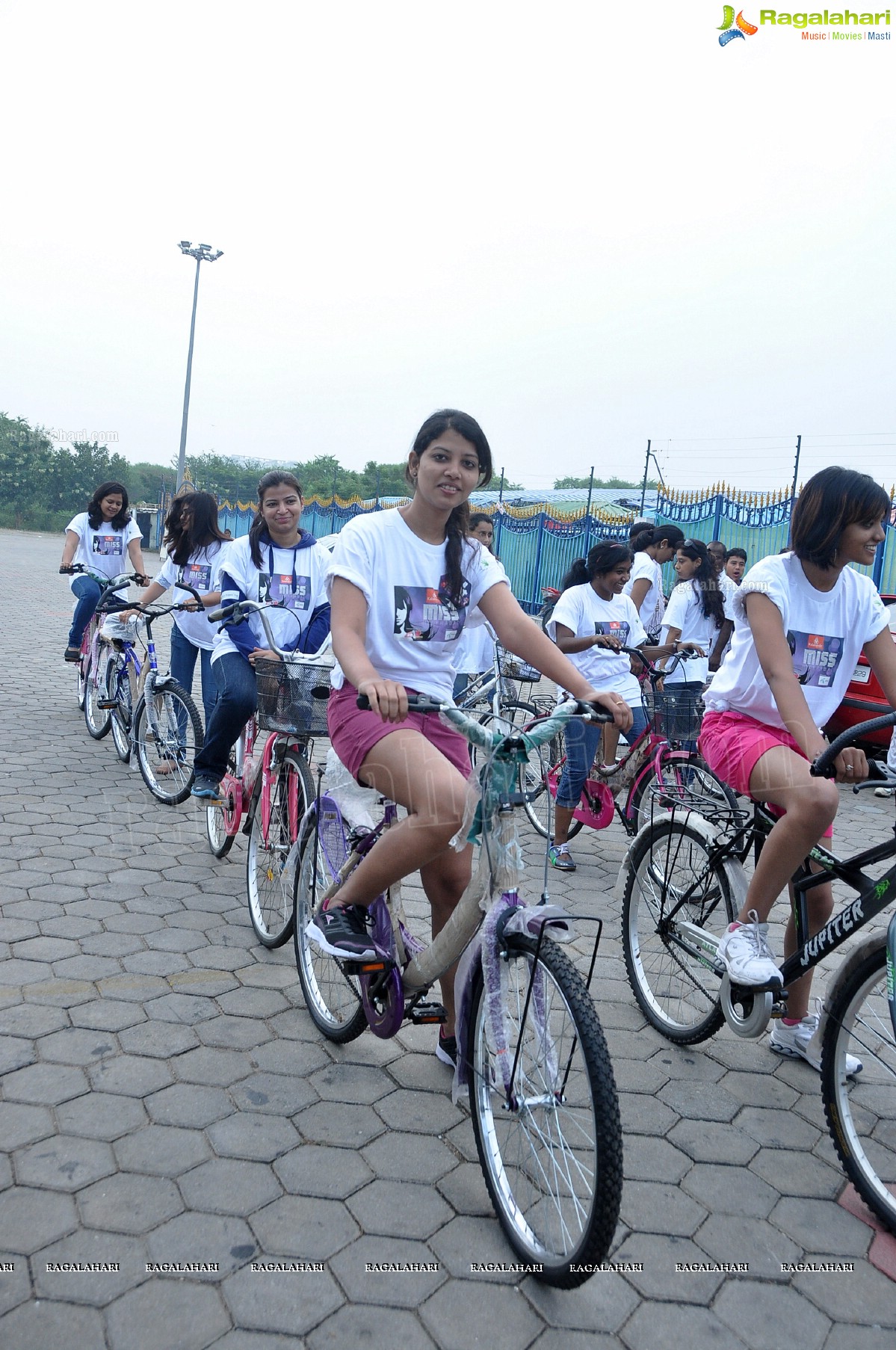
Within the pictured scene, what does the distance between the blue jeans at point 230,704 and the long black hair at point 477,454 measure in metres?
1.71

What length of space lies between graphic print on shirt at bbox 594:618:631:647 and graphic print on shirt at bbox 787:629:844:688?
247cm

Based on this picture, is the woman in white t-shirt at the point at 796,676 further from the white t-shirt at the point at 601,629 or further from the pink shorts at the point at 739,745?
the white t-shirt at the point at 601,629

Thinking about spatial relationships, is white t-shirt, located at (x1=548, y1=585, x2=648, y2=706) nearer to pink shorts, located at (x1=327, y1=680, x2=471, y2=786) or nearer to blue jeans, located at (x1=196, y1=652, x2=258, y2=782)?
blue jeans, located at (x1=196, y1=652, x2=258, y2=782)

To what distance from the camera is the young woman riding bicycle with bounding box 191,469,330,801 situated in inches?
182

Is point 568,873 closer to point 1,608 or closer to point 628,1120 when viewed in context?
point 628,1120

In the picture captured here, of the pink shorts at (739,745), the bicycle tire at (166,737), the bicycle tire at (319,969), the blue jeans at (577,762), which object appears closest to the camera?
the pink shorts at (739,745)

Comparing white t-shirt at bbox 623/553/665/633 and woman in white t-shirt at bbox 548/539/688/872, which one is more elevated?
white t-shirt at bbox 623/553/665/633

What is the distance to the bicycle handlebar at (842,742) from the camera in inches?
95.7

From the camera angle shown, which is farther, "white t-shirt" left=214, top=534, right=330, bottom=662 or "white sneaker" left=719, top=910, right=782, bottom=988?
"white t-shirt" left=214, top=534, right=330, bottom=662

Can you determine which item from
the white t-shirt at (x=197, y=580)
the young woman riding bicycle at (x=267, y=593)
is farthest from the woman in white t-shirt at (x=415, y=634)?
the white t-shirt at (x=197, y=580)

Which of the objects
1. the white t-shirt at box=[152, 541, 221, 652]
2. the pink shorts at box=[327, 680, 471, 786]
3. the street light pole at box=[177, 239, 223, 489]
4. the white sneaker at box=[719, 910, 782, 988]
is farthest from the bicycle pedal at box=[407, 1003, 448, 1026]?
the street light pole at box=[177, 239, 223, 489]

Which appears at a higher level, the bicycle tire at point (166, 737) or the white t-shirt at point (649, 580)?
the white t-shirt at point (649, 580)

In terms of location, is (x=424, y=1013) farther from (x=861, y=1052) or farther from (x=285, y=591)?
(x=285, y=591)

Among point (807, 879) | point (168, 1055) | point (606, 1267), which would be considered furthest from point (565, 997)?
point (168, 1055)
